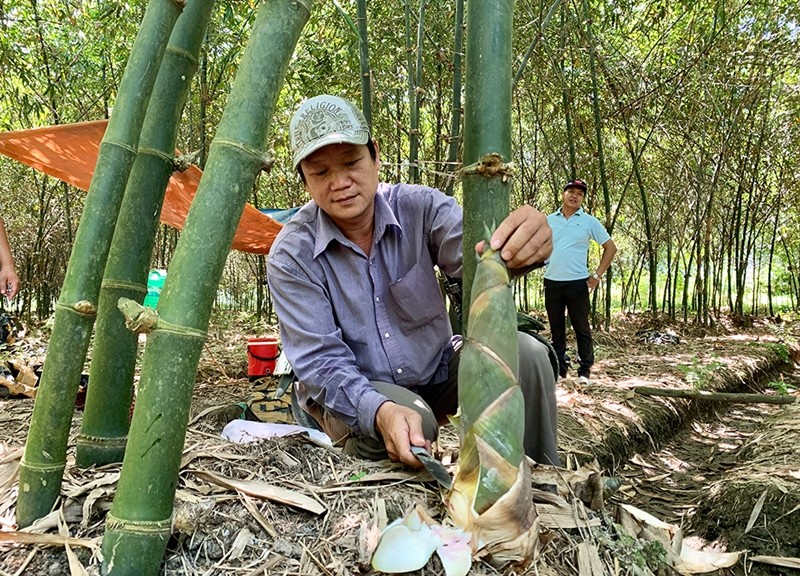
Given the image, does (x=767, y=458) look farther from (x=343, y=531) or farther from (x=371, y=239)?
(x=343, y=531)

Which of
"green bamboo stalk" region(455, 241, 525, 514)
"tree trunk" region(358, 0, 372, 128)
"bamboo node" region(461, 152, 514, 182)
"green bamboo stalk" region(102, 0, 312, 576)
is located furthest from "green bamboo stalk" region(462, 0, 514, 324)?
"tree trunk" region(358, 0, 372, 128)

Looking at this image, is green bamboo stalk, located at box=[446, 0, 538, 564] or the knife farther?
the knife

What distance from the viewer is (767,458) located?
3.18 meters

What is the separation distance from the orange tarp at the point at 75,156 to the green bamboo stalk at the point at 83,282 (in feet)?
5.84

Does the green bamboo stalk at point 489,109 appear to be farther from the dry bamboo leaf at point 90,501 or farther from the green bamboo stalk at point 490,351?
the dry bamboo leaf at point 90,501

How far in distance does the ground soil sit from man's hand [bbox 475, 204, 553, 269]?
550mm

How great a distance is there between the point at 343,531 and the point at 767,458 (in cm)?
296

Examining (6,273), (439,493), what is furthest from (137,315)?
(6,273)

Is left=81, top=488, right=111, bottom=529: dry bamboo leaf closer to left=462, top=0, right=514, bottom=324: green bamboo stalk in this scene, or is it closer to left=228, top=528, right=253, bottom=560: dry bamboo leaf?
left=228, top=528, right=253, bottom=560: dry bamboo leaf

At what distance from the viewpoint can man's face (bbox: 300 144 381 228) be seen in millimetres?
1633

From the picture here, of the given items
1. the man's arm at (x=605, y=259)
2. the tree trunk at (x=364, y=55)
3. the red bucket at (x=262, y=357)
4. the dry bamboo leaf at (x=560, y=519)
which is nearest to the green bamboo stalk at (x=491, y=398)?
the dry bamboo leaf at (x=560, y=519)

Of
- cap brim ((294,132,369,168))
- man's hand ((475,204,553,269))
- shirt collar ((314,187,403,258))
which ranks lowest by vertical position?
man's hand ((475,204,553,269))

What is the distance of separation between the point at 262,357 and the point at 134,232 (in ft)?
12.0

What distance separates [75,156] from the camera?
360 centimetres
